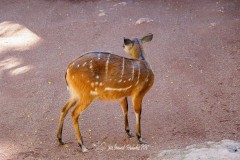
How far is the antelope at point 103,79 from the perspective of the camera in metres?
6.02

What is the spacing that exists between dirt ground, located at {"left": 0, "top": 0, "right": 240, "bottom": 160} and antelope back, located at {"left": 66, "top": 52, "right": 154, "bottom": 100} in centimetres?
88

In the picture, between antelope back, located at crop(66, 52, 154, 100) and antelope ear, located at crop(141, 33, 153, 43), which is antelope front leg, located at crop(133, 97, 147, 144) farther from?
antelope ear, located at crop(141, 33, 153, 43)

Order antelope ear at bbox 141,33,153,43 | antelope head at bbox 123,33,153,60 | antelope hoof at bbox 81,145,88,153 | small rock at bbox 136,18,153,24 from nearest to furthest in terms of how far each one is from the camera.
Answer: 1. antelope hoof at bbox 81,145,88,153
2. antelope head at bbox 123,33,153,60
3. antelope ear at bbox 141,33,153,43
4. small rock at bbox 136,18,153,24

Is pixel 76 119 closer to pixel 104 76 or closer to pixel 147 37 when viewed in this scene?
pixel 104 76

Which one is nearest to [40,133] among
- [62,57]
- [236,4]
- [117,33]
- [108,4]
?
[62,57]

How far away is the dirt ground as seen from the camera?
6.57 meters

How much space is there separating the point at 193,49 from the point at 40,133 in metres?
4.19

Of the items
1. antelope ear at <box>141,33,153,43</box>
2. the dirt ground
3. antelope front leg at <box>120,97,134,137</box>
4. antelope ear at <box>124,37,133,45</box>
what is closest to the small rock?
the dirt ground

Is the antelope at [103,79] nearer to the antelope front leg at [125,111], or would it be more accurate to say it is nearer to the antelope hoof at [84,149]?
the antelope hoof at [84,149]

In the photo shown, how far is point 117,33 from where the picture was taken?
33.2 ft

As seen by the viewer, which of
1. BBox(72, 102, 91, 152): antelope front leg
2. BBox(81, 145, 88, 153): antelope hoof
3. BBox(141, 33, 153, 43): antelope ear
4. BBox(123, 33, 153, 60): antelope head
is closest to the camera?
BBox(72, 102, 91, 152): antelope front leg

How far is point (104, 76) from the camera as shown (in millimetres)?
6051

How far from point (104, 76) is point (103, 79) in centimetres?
5

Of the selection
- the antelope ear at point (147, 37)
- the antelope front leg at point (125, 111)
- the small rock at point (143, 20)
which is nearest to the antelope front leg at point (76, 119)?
the antelope front leg at point (125, 111)
